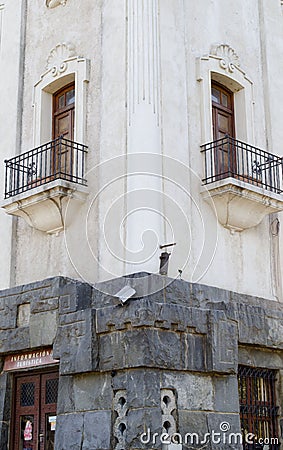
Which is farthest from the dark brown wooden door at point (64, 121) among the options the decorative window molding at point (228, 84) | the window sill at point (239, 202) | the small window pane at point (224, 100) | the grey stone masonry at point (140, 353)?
the small window pane at point (224, 100)

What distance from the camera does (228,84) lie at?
649 inches

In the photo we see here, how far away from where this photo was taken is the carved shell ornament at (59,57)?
1620 cm

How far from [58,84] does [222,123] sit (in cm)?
353

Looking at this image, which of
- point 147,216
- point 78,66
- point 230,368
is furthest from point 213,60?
point 230,368

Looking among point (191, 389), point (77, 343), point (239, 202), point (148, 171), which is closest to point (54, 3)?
point (148, 171)

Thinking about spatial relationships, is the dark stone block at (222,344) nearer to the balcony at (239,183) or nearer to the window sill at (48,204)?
the balcony at (239,183)

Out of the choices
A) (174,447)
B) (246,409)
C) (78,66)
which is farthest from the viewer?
(78,66)

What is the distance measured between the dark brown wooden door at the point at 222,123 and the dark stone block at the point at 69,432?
5.40 meters

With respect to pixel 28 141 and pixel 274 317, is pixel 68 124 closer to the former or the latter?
pixel 28 141

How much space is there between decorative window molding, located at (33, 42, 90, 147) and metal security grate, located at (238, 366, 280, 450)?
5.69 metres

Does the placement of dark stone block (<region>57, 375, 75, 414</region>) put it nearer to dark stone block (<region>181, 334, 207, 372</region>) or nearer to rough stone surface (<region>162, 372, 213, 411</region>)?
rough stone surface (<region>162, 372, 213, 411</region>)

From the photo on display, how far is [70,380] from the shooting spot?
1350 cm

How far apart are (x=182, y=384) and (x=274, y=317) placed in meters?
3.11

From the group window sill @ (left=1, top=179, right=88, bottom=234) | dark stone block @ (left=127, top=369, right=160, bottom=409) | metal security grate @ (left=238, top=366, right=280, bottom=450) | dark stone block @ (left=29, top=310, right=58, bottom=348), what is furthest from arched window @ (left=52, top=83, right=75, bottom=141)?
metal security grate @ (left=238, top=366, right=280, bottom=450)
